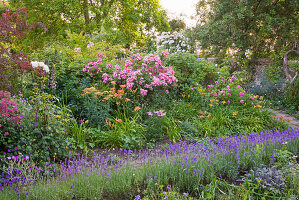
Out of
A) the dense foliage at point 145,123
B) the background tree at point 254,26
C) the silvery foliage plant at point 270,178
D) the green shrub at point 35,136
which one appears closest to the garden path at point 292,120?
the dense foliage at point 145,123

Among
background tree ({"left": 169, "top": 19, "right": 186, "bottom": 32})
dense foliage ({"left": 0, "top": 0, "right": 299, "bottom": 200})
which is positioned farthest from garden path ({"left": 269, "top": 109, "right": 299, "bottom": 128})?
background tree ({"left": 169, "top": 19, "right": 186, "bottom": 32})

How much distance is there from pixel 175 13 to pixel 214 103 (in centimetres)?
2013

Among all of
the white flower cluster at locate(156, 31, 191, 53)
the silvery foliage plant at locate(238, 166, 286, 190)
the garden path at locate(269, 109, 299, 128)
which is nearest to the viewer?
the silvery foliage plant at locate(238, 166, 286, 190)

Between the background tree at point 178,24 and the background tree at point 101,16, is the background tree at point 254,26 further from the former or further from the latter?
the background tree at point 178,24

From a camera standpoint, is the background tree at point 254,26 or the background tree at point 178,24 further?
the background tree at point 178,24

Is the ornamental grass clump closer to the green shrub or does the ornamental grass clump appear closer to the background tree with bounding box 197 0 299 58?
the green shrub

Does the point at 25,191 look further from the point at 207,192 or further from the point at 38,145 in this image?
the point at 207,192

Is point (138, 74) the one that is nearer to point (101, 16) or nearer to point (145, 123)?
point (145, 123)

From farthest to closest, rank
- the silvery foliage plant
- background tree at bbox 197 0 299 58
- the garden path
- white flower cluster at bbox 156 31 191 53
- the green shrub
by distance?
background tree at bbox 197 0 299 58 < white flower cluster at bbox 156 31 191 53 < the garden path < the green shrub < the silvery foliage plant

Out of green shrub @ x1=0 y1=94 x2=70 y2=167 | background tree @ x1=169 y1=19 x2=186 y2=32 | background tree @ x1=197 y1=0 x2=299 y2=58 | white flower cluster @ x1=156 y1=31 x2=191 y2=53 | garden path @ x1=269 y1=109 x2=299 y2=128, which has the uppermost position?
background tree @ x1=169 y1=19 x2=186 y2=32

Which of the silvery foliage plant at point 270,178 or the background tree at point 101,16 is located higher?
the background tree at point 101,16

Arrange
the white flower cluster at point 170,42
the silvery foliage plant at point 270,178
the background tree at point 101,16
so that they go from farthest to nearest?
the background tree at point 101,16 → the white flower cluster at point 170,42 → the silvery foliage plant at point 270,178

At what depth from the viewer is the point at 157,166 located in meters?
2.78

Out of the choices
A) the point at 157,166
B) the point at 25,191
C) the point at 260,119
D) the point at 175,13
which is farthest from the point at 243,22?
the point at 175,13
